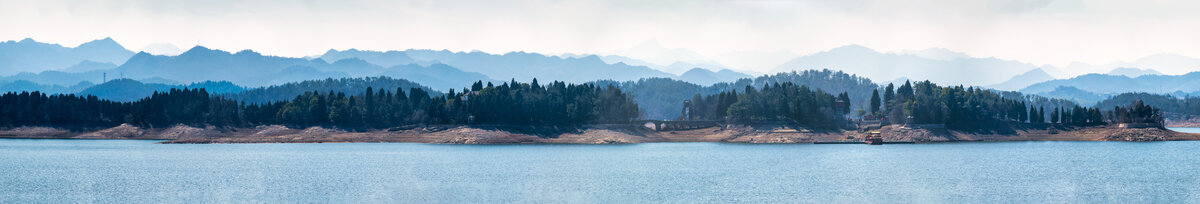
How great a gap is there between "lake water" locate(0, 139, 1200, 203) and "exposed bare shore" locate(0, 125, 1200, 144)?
4157 cm

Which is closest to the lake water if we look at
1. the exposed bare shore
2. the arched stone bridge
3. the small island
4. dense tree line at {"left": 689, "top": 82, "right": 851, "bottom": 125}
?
the exposed bare shore

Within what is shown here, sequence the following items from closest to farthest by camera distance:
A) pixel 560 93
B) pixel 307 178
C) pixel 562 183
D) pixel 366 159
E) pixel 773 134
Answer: pixel 562 183, pixel 307 178, pixel 366 159, pixel 773 134, pixel 560 93

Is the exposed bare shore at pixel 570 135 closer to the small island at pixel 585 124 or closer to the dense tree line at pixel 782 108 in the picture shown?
the small island at pixel 585 124

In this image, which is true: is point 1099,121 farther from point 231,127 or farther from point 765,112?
point 231,127

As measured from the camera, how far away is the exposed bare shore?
177 m

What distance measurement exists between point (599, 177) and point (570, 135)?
89450mm

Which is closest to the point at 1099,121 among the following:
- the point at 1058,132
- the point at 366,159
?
the point at 1058,132

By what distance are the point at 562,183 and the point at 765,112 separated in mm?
105711

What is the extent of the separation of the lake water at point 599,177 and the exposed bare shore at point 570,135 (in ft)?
136

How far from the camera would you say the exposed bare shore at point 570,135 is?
17725 centimetres

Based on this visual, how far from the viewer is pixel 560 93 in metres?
190

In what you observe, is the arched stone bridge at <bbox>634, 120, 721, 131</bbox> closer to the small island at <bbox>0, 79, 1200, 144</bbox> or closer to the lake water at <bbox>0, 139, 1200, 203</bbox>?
the small island at <bbox>0, 79, 1200, 144</bbox>

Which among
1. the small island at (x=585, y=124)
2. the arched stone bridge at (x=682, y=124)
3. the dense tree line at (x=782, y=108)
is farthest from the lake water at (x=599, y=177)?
the arched stone bridge at (x=682, y=124)

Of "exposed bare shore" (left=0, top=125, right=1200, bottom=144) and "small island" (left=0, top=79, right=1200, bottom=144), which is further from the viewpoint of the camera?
"small island" (left=0, top=79, right=1200, bottom=144)
